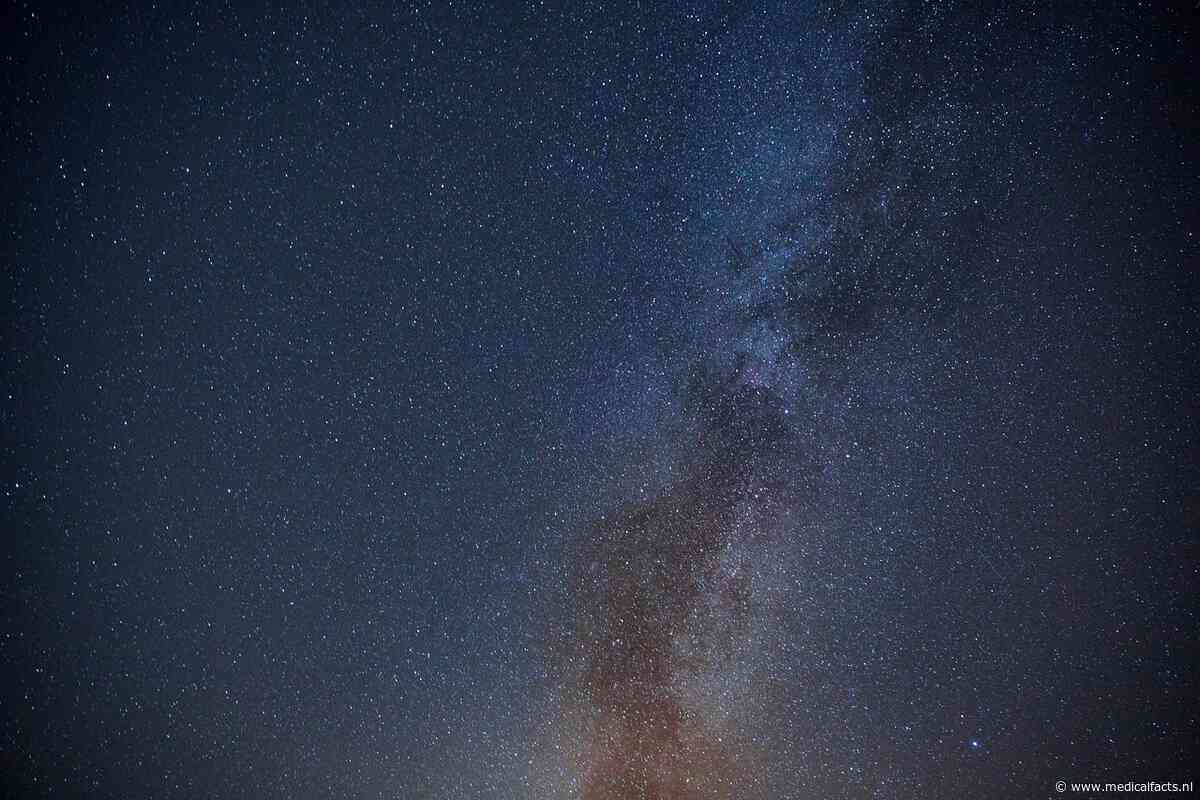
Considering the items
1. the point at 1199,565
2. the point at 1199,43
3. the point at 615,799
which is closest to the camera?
the point at 1199,43

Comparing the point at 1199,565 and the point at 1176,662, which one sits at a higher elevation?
the point at 1199,565

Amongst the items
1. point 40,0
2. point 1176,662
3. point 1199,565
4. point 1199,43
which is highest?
point 1199,43

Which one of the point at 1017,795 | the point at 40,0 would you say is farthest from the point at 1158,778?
the point at 40,0

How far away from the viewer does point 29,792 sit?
2.56 m

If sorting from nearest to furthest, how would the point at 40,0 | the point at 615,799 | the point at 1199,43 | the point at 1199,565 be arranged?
1. the point at 40,0
2. the point at 1199,43
3. the point at 1199,565
4. the point at 615,799

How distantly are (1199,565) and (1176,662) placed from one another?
0.62 m

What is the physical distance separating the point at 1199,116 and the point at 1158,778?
3796 mm

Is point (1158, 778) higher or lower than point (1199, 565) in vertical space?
lower

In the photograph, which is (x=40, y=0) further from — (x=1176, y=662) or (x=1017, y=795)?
(x=1176, y=662)

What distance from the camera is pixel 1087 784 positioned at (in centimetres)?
296

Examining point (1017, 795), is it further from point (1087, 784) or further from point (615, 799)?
point (615, 799)

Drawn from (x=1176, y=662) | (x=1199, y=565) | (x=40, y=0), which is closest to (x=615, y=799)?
(x=1176, y=662)

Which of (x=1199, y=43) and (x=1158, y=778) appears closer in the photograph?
(x=1199, y=43)

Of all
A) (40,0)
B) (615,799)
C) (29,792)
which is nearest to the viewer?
(40,0)
